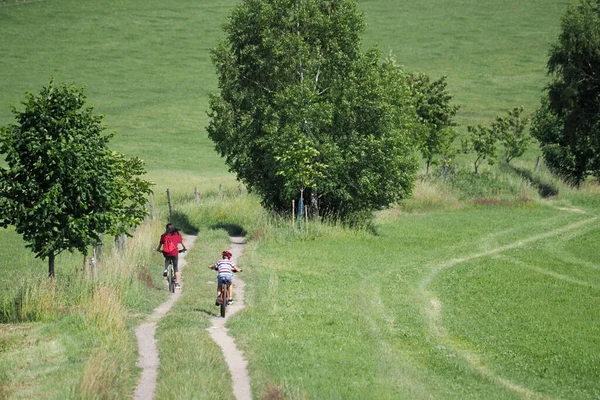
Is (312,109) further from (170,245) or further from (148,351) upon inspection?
(148,351)

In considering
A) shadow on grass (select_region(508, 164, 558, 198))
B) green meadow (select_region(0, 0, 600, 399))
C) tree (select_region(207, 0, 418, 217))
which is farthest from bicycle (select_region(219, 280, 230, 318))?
shadow on grass (select_region(508, 164, 558, 198))

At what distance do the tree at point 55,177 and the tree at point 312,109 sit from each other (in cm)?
1560

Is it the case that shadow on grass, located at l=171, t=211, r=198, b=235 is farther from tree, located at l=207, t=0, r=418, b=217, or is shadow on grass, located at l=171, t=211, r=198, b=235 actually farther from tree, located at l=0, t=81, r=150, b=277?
tree, located at l=0, t=81, r=150, b=277

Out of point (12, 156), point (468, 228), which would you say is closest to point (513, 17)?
point (468, 228)

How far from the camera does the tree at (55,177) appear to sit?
22.2 m

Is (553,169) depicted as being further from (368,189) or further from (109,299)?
(109,299)

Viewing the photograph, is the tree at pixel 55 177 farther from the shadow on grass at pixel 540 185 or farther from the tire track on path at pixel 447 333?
the shadow on grass at pixel 540 185

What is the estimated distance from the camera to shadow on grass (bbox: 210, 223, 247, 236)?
40809 mm

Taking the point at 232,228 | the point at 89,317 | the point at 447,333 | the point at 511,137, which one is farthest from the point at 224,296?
the point at 511,137

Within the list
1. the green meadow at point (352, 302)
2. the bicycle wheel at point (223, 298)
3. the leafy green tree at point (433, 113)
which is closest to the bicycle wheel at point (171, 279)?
the green meadow at point (352, 302)

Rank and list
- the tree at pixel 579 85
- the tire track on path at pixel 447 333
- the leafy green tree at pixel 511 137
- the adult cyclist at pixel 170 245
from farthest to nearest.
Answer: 1. the leafy green tree at pixel 511 137
2. the tree at pixel 579 85
3. the adult cyclist at pixel 170 245
4. the tire track on path at pixel 447 333

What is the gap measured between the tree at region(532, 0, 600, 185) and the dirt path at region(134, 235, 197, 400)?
34.7 m

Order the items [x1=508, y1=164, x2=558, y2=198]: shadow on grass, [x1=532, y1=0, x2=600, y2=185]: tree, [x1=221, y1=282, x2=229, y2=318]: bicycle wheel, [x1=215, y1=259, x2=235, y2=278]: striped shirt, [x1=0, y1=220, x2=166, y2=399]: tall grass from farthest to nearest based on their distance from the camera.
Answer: [x1=508, y1=164, x2=558, y2=198]: shadow on grass, [x1=532, y1=0, x2=600, y2=185]: tree, [x1=215, y1=259, x2=235, y2=278]: striped shirt, [x1=221, y1=282, x2=229, y2=318]: bicycle wheel, [x1=0, y1=220, x2=166, y2=399]: tall grass

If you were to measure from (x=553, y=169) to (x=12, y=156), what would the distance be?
4594 cm
